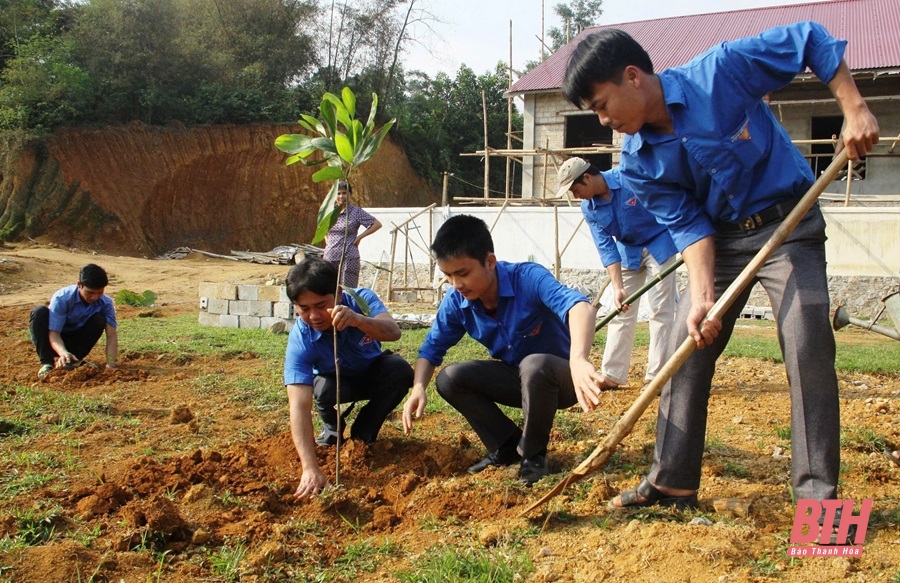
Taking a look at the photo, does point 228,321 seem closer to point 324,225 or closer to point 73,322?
point 73,322

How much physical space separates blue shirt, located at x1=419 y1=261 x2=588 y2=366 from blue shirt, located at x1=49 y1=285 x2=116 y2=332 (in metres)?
3.62

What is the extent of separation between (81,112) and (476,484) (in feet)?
71.6

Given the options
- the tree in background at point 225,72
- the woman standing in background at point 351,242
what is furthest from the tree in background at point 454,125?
the woman standing in background at point 351,242

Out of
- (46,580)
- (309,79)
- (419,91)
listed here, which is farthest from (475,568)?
(419,91)

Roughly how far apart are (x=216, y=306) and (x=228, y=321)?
30cm

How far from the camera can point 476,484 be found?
3.12 m

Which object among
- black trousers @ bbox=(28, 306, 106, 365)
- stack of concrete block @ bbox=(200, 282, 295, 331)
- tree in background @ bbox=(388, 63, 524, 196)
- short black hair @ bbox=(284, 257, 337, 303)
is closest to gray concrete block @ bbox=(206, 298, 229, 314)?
stack of concrete block @ bbox=(200, 282, 295, 331)

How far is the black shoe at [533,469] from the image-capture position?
3168mm

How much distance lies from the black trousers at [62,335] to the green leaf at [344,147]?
3762mm

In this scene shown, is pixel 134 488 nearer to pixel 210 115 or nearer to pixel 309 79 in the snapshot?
pixel 210 115

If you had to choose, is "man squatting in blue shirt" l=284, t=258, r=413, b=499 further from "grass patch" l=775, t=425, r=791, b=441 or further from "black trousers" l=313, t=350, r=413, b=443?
"grass patch" l=775, t=425, r=791, b=441

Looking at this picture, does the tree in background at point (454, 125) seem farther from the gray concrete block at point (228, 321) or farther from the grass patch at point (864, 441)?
the grass patch at point (864, 441)

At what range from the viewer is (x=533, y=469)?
3.20 metres

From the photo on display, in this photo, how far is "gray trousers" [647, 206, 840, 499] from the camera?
2.37 metres
